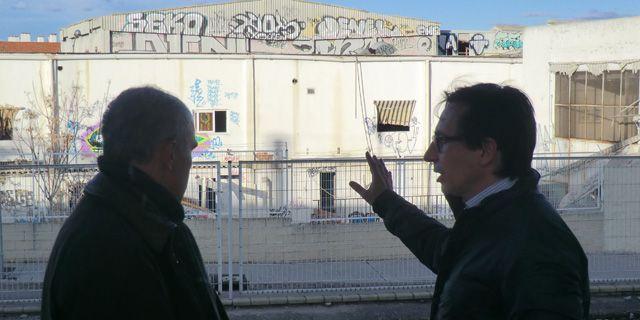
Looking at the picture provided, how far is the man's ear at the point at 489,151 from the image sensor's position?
2.45 metres

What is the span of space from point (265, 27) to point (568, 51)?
1675cm

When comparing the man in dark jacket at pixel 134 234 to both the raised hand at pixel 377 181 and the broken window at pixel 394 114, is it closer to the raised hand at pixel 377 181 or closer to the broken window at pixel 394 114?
the raised hand at pixel 377 181

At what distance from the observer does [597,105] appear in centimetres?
2530

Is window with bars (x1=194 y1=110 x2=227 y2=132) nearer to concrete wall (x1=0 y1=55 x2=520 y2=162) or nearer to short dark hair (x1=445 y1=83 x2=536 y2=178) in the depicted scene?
concrete wall (x1=0 y1=55 x2=520 y2=162)

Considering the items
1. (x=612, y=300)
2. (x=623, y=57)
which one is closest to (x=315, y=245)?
(x=612, y=300)

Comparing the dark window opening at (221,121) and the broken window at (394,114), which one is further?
the broken window at (394,114)

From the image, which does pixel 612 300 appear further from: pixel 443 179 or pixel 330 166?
pixel 443 179

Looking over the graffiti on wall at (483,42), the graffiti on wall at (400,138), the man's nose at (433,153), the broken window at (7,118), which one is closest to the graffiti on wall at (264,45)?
the graffiti on wall at (483,42)

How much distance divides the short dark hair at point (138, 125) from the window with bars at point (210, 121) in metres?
27.6

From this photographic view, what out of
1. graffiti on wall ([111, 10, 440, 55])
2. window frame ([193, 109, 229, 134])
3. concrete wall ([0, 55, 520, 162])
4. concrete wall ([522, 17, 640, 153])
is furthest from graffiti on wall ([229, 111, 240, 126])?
concrete wall ([522, 17, 640, 153])

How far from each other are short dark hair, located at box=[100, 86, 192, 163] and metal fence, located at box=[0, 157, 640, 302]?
19.2ft

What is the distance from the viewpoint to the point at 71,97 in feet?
95.0

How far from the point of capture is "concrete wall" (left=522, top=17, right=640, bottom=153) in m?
24.0

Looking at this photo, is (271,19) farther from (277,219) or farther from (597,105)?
(277,219)
